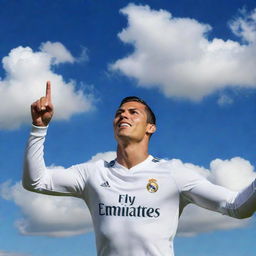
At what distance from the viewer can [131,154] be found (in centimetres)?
754

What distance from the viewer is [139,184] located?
7.31m

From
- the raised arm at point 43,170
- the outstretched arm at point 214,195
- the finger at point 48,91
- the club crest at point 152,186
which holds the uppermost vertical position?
the finger at point 48,91

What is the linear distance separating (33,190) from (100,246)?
1.41 metres

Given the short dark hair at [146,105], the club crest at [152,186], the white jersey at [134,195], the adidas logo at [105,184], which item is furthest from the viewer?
the short dark hair at [146,105]

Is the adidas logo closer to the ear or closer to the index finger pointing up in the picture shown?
the ear

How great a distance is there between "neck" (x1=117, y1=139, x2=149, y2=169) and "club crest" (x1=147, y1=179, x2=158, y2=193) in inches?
16.7

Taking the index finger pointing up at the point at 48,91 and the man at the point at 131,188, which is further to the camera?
the index finger pointing up at the point at 48,91

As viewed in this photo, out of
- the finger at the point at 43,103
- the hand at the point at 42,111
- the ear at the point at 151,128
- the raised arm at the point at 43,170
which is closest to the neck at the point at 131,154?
the ear at the point at 151,128

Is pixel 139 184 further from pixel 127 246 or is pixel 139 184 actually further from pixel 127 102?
pixel 127 102

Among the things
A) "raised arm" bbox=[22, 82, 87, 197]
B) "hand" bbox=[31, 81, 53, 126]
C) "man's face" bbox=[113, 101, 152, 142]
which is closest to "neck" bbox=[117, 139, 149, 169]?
"man's face" bbox=[113, 101, 152, 142]

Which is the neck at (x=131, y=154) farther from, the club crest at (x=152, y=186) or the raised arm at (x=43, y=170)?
the raised arm at (x=43, y=170)

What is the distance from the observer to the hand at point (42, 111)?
7.01 metres

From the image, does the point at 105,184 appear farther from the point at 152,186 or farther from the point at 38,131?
the point at 38,131

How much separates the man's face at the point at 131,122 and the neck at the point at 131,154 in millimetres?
140
